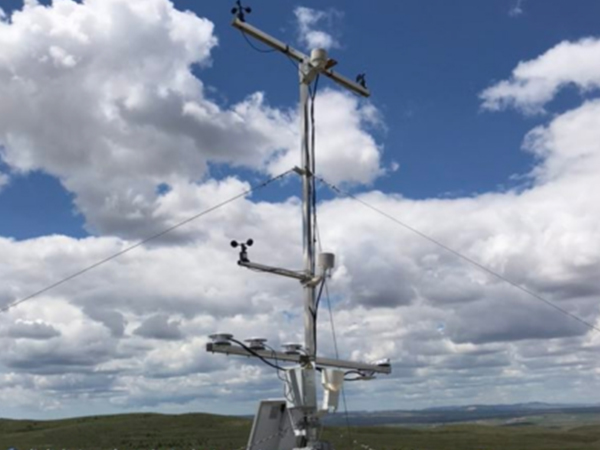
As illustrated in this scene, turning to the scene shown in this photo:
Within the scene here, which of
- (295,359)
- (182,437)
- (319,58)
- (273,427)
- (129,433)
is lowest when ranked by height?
(273,427)

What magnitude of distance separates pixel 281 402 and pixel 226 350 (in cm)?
220

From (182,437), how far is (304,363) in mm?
146914

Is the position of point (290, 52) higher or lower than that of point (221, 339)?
higher

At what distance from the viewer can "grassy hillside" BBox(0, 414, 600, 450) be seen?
139750mm

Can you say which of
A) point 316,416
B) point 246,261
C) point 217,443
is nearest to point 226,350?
point 246,261

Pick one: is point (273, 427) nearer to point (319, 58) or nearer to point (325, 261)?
point (325, 261)

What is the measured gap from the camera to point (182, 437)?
6014 inches

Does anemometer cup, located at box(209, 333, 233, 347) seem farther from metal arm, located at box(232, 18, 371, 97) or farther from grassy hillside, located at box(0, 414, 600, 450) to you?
grassy hillside, located at box(0, 414, 600, 450)

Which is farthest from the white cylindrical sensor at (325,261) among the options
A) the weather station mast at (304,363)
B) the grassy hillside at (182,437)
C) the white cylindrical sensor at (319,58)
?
the grassy hillside at (182,437)

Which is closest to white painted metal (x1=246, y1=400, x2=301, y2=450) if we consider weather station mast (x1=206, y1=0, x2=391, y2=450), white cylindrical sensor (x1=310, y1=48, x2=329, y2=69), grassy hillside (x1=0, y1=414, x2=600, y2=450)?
weather station mast (x1=206, y1=0, x2=391, y2=450)

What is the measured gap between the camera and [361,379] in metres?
16.4

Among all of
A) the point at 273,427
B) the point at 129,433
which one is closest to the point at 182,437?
the point at 129,433

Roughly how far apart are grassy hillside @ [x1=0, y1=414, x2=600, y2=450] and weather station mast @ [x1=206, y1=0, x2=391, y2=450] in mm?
111586

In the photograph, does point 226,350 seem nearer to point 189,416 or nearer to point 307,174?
point 307,174
